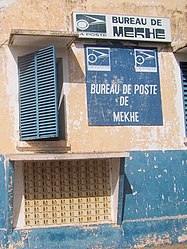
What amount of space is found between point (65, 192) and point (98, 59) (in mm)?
2770

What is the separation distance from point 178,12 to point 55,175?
14.6 feet

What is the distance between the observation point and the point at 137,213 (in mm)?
10266

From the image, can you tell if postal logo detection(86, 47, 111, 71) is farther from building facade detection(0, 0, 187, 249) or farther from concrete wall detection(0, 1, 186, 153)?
concrete wall detection(0, 1, 186, 153)

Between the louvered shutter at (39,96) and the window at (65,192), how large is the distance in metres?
0.80

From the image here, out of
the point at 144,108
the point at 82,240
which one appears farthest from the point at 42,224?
the point at 144,108

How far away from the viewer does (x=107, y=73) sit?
10.5 meters

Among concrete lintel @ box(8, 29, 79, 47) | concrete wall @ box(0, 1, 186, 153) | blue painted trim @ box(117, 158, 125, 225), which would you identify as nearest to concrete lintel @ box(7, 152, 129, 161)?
blue painted trim @ box(117, 158, 125, 225)

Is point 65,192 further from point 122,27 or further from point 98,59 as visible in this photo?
point 122,27

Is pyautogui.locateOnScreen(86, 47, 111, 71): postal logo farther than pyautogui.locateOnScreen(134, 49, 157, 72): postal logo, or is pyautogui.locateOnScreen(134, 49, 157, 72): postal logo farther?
pyautogui.locateOnScreen(134, 49, 157, 72): postal logo

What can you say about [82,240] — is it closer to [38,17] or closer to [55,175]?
[55,175]

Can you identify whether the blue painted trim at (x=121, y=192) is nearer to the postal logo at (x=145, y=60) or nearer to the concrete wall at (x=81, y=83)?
the concrete wall at (x=81, y=83)

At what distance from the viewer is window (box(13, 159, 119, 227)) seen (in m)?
9.79

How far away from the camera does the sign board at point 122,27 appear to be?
10328mm

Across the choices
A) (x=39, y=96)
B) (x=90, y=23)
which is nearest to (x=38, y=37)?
(x=39, y=96)
